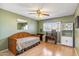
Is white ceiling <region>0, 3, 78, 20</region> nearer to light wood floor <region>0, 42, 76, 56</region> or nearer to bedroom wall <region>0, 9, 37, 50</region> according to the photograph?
bedroom wall <region>0, 9, 37, 50</region>

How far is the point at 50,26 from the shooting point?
94.9 inches

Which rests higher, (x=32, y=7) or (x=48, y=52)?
(x=32, y=7)

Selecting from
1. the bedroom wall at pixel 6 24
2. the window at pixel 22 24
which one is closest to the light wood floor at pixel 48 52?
the bedroom wall at pixel 6 24

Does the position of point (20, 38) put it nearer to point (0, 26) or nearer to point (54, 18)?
point (0, 26)

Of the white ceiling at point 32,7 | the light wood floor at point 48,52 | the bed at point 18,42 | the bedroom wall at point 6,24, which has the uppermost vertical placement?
the white ceiling at point 32,7

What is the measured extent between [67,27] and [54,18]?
0.95 m

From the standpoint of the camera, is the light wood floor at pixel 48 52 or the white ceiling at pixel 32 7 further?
the light wood floor at pixel 48 52

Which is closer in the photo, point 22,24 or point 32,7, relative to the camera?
point 32,7

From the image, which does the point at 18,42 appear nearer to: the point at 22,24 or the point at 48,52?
the point at 22,24

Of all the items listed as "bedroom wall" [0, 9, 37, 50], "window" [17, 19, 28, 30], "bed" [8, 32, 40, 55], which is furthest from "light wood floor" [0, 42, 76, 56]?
"window" [17, 19, 28, 30]

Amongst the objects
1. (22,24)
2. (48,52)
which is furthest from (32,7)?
(48,52)

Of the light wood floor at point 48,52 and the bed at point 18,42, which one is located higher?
the bed at point 18,42

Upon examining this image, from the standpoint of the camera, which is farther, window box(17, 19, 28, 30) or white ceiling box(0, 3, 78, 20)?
window box(17, 19, 28, 30)

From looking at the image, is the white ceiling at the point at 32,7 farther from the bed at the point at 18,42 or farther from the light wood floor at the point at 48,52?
the light wood floor at the point at 48,52
